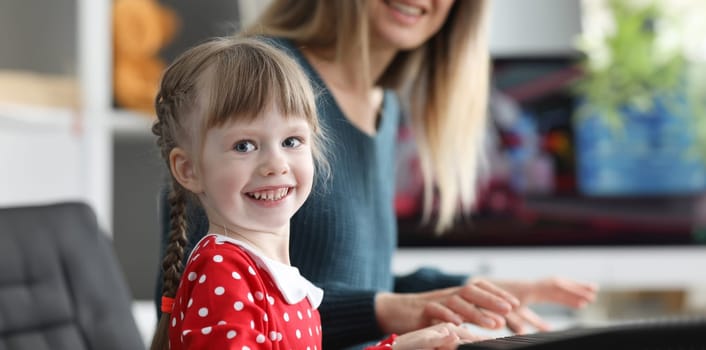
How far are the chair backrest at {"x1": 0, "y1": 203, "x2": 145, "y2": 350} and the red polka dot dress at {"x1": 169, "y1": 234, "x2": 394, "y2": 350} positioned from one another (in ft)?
1.26

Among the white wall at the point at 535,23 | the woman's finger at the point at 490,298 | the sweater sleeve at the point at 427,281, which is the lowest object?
the sweater sleeve at the point at 427,281

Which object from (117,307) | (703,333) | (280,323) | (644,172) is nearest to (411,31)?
(117,307)

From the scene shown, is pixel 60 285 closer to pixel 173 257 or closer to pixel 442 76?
pixel 173 257

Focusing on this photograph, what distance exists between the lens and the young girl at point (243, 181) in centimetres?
67

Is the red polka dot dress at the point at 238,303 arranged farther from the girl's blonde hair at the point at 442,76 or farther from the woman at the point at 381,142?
the girl's blonde hair at the point at 442,76

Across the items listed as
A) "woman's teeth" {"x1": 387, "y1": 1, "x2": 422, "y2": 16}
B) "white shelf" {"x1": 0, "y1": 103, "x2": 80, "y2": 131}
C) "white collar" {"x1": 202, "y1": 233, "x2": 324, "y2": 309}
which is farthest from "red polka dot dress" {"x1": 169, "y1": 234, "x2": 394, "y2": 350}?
"white shelf" {"x1": 0, "y1": 103, "x2": 80, "y2": 131}

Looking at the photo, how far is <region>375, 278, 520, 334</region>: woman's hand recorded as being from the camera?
2.97ft

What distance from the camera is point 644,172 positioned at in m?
2.69

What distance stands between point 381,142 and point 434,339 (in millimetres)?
575

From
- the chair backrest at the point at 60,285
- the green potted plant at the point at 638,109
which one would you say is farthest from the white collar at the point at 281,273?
the green potted plant at the point at 638,109

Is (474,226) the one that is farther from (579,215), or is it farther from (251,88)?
(251,88)

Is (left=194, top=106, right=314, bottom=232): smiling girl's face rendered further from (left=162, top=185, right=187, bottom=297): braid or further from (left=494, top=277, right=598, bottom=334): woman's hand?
(left=494, top=277, right=598, bottom=334): woman's hand

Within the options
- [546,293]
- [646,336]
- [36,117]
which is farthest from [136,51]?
[646,336]

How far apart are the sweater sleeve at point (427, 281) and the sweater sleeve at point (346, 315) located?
0.83ft
